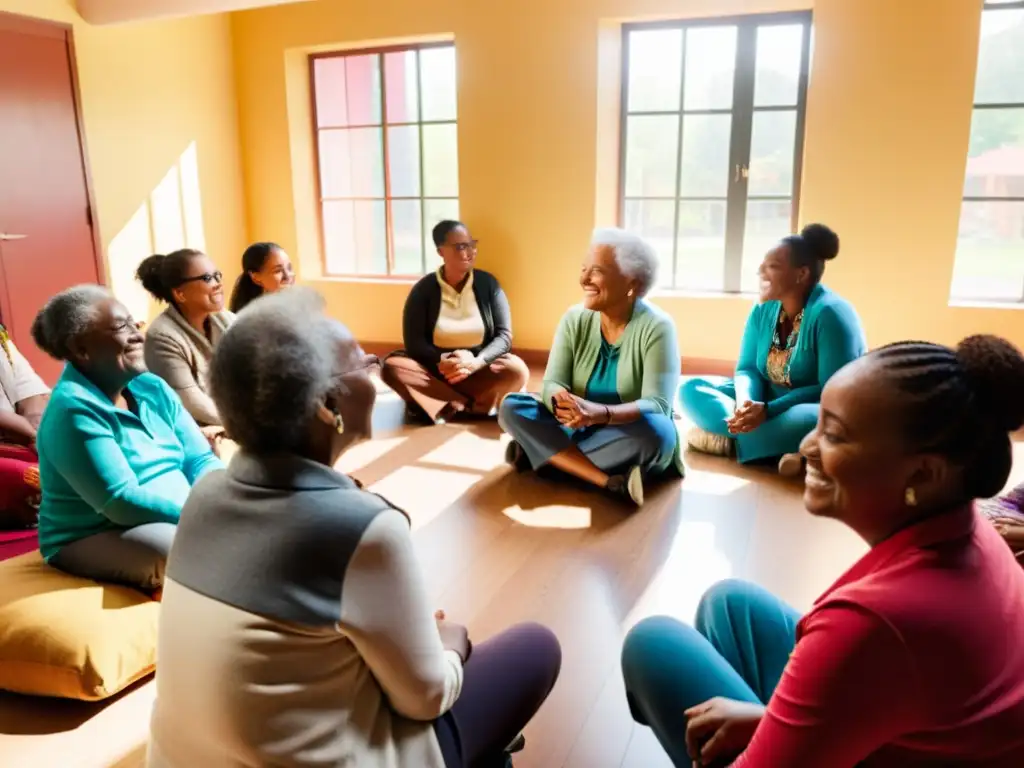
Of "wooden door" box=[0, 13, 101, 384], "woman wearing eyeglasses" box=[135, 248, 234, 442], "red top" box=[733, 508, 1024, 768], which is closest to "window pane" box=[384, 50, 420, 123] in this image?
"wooden door" box=[0, 13, 101, 384]

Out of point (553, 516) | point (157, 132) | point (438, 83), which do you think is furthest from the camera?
point (438, 83)

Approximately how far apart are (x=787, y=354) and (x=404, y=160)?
3.54 m

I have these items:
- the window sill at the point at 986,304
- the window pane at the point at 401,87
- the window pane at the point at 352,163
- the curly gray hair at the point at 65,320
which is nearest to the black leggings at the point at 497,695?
the curly gray hair at the point at 65,320

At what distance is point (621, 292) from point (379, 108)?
3521mm

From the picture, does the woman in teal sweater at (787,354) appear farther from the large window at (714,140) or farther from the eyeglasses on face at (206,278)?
the eyeglasses on face at (206,278)

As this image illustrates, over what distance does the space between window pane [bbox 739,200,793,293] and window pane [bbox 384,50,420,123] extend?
2479mm

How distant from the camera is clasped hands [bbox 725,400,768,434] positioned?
334 cm

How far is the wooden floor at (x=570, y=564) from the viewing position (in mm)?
1862

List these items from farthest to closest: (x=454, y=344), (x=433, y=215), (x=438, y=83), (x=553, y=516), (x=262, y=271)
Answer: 1. (x=433, y=215)
2. (x=438, y=83)
3. (x=454, y=344)
4. (x=262, y=271)
5. (x=553, y=516)

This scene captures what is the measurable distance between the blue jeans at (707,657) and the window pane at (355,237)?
199 inches

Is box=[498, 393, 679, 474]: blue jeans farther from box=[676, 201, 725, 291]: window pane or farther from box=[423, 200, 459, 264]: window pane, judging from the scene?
box=[423, 200, 459, 264]: window pane

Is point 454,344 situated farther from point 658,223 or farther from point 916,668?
point 916,668

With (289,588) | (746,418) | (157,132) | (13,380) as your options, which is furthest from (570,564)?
(157,132)

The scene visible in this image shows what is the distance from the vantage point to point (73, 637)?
1979 mm
